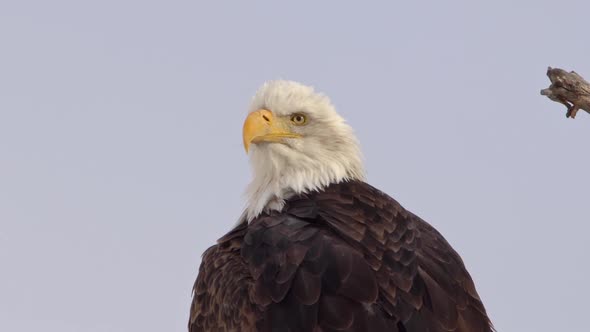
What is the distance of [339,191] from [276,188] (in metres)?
0.61

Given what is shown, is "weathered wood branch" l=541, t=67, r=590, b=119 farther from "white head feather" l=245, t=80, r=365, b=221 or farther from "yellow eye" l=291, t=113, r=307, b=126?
"yellow eye" l=291, t=113, r=307, b=126

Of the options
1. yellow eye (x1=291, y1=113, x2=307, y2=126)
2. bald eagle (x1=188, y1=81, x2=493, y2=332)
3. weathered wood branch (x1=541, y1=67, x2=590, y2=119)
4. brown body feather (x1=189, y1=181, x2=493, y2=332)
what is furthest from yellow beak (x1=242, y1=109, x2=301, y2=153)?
weathered wood branch (x1=541, y1=67, x2=590, y2=119)

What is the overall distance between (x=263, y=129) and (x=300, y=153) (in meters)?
0.42

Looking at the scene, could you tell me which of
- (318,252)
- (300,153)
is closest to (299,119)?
(300,153)

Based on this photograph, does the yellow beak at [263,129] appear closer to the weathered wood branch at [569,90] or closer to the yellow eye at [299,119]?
the yellow eye at [299,119]

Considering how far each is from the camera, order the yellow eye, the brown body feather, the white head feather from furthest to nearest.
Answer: the yellow eye, the white head feather, the brown body feather

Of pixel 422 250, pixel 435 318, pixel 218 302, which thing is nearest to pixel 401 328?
pixel 435 318

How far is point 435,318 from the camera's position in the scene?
8.99m

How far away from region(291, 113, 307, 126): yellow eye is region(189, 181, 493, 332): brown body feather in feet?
2.54

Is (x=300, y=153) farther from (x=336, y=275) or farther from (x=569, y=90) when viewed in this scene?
(x=569, y=90)

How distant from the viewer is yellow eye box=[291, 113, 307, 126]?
10648 millimetres

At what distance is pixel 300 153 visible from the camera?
1059 centimetres

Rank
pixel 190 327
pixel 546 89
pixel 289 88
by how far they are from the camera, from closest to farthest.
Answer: pixel 546 89 → pixel 190 327 → pixel 289 88

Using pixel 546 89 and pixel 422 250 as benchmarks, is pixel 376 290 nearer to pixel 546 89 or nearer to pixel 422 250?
pixel 422 250
